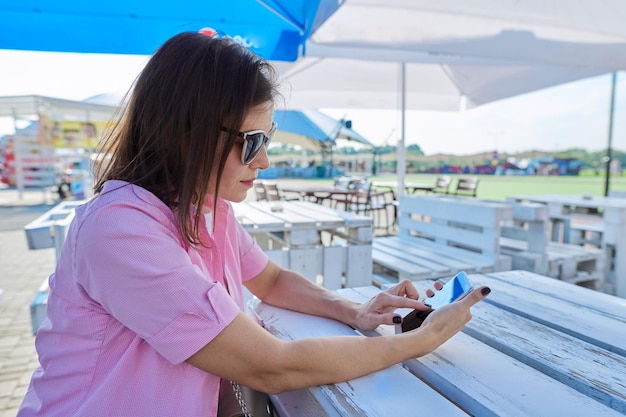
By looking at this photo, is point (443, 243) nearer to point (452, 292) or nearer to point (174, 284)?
point (452, 292)

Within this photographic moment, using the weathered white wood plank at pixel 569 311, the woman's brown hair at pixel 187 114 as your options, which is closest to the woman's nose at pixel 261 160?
the woman's brown hair at pixel 187 114

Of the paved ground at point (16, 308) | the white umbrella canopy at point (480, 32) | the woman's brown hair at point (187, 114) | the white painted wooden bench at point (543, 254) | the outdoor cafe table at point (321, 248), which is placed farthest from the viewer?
the white painted wooden bench at point (543, 254)

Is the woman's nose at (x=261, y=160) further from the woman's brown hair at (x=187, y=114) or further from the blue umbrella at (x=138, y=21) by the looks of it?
the blue umbrella at (x=138, y=21)

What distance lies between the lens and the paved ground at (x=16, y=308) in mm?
2441

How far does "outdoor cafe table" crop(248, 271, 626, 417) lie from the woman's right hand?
55 millimetres

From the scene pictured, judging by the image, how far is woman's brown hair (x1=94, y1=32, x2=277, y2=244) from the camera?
0.88m

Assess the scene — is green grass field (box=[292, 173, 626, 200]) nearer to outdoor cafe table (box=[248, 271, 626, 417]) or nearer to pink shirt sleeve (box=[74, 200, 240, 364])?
outdoor cafe table (box=[248, 271, 626, 417])

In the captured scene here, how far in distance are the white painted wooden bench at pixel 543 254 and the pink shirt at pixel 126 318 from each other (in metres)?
2.86

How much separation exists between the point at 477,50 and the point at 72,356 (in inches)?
117

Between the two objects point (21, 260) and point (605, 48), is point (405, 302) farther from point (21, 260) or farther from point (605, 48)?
point (21, 260)

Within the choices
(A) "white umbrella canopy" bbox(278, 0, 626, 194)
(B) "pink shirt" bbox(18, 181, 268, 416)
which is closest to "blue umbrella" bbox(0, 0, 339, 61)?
(A) "white umbrella canopy" bbox(278, 0, 626, 194)

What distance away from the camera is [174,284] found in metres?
0.72

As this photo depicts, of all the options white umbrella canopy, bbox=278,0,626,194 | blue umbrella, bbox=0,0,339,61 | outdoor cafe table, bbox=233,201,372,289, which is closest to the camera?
blue umbrella, bbox=0,0,339,61

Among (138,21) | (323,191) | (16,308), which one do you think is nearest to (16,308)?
(16,308)
